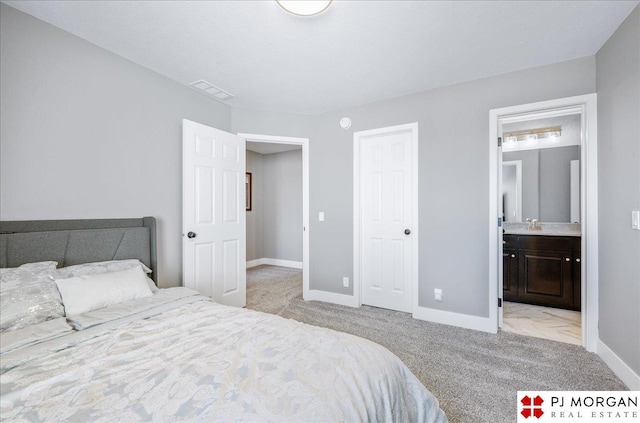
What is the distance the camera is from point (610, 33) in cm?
202

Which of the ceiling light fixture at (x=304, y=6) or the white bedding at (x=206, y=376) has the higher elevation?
the ceiling light fixture at (x=304, y=6)

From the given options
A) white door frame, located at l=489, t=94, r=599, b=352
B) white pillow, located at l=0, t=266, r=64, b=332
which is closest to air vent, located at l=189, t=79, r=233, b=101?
white pillow, located at l=0, t=266, r=64, b=332

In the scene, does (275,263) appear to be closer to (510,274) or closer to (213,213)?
(213,213)

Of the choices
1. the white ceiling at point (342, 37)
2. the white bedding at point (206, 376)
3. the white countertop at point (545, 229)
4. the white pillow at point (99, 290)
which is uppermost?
the white ceiling at point (342, 37)

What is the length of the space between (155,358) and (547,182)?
4726mm

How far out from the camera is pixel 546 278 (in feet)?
10.7

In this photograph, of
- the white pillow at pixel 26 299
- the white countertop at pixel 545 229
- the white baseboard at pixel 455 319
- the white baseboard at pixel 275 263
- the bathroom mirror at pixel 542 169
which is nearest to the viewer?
the white pillow at pixel 26 299

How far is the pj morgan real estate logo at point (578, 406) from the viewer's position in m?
1.42

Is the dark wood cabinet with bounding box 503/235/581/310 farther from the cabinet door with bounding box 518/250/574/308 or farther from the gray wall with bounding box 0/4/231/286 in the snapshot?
the gray wall with bounding box 0/4/231/286

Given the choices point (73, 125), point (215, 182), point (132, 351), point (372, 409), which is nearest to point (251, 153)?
point (215, 182)

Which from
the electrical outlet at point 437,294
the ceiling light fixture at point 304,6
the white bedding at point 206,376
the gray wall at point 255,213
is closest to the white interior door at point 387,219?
the electrical outlet at point 437,294

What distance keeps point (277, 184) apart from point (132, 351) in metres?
4.85

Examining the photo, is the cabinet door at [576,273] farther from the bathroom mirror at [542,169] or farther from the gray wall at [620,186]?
the gray wall at [620,186]

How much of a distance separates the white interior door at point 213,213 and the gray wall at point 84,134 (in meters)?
0.16
